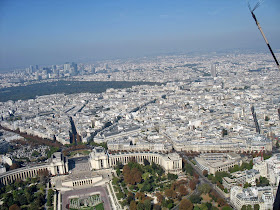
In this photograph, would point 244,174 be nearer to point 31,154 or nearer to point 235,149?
point 235,149

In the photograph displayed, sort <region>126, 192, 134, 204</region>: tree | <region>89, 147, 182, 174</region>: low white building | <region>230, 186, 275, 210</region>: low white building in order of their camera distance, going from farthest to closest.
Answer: <region>89, 147, 182, 174</region>: low white building < <region>126, 192, 134, 204</region>: tree < <region>230, 186, 275, 210</region>: low white building

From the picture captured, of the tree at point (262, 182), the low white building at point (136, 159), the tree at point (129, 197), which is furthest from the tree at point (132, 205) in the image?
the tree at point (262, 182)

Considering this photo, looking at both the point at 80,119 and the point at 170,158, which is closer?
the point at 170,158

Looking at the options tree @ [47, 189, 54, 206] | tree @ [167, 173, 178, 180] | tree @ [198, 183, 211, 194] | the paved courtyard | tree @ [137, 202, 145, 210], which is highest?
tree @ [198, 183, 211, 194]

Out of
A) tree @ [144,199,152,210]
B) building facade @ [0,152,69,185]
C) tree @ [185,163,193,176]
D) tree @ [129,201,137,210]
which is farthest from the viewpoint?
building facade @ [0,152,69,185]

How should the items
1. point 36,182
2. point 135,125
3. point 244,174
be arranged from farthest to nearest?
point 135,125 < point 36,182 < point 244,174

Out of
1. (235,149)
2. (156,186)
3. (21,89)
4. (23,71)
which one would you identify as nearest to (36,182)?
(156,186)

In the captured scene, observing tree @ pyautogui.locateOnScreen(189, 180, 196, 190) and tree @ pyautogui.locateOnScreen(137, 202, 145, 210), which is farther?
tree @ pyautogui.locateOnScreen(189, 180, 196, 190)

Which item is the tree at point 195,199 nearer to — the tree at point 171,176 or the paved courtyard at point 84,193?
the tree at point 171,176

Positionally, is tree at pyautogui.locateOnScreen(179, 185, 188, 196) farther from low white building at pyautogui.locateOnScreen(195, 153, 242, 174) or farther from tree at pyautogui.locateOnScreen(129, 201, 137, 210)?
low white building at pyautogui.locateOnScreen(195, 153, 242, 174)

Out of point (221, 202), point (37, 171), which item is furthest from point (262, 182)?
point (37, 171)

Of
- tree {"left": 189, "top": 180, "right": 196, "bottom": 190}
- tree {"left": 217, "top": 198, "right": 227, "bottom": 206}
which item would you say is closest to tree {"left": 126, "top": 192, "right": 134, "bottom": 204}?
tree {"left": 189, "top": 180, "right": 196, "bottom": 190}
